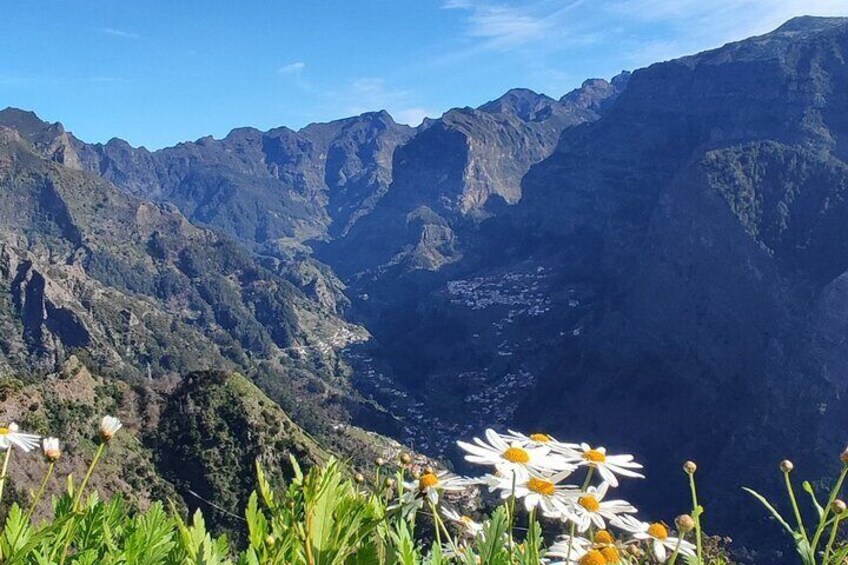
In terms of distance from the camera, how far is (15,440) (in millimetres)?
3510

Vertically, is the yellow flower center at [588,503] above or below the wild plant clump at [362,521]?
below

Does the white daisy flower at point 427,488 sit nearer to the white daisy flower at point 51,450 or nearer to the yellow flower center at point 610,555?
the yellow flower center at point 610,555

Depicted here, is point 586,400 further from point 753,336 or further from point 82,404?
point 82,404

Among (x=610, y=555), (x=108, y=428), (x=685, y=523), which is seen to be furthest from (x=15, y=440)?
(x=685, y=523)

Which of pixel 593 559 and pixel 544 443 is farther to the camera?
pixel 544 443

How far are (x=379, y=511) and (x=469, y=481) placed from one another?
24.2 inches

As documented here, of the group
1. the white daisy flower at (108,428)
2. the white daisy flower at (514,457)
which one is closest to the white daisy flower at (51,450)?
the white daisy flower at (108,428)

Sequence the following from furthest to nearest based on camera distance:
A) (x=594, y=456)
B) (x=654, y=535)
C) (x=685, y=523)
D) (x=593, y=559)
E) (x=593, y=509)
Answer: (x=654, y=535), (x=594, y=456), (x=593, y=509), (x=593, y=559), (x=685, y=523)

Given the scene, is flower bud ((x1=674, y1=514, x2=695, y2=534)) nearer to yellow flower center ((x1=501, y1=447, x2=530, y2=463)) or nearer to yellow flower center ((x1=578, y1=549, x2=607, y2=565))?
yellow flower center ((x1=578, y1=549, x2=607, y2=565))

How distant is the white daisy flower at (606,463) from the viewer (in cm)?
331

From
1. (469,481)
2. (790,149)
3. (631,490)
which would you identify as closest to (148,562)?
(469,481)

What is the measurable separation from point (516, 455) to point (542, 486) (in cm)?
18

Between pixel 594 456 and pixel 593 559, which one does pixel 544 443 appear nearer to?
pixel 594 456

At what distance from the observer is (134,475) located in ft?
157
